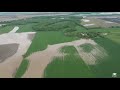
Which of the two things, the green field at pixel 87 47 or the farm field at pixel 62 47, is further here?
the green field at pixel 87 47

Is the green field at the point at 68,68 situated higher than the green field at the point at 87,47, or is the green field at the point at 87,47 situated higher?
the green field at the point at 87,47

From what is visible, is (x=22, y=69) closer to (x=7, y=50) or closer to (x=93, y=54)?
(x=7, y=50)

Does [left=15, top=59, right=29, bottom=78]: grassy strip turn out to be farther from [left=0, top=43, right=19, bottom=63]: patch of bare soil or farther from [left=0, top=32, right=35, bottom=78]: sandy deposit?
[left=0, top=43, right=19, bottom=63]: patch of bare soil

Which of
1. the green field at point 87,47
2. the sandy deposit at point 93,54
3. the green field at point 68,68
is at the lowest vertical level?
the green field at point 68,68

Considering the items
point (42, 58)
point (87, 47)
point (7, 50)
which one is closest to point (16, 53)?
point (7, 50)

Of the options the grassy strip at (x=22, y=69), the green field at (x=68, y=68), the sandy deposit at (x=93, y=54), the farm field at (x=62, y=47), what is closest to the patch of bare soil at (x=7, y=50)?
the farm field at (x=62, y=47)

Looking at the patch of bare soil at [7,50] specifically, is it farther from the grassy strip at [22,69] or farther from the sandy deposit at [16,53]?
the grassy strip at [22,69]
